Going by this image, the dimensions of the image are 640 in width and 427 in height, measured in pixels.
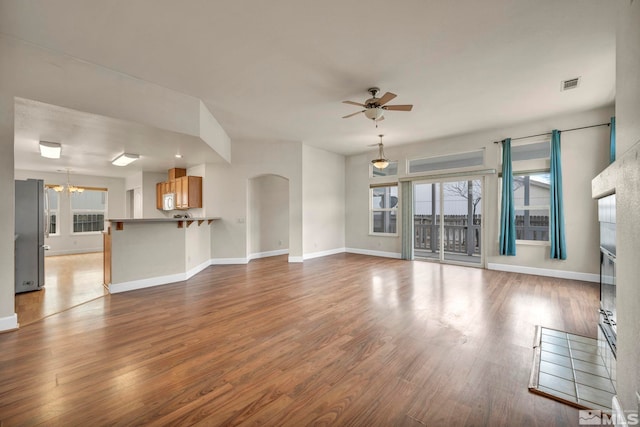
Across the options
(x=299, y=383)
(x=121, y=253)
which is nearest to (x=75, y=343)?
(x=121, y=253)

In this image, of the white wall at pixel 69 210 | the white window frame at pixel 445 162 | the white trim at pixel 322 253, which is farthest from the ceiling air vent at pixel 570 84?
the white wall at pixel 69 210

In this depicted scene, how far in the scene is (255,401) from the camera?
176 centimetres

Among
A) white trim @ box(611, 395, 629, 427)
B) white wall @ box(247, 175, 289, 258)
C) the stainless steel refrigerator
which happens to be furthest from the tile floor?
the stainless steel refrigerator

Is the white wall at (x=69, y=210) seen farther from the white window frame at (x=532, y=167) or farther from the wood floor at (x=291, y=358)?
the white window frame at (x=532, y=167)

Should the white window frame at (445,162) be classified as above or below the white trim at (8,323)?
above

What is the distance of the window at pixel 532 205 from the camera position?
531 centimetres

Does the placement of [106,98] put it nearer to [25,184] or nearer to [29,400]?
[25,184]

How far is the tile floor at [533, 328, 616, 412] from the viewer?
1797 mm

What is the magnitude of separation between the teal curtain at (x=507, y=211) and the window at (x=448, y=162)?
1.88 feet

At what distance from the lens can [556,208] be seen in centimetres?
498

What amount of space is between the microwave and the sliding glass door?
21.6 ft

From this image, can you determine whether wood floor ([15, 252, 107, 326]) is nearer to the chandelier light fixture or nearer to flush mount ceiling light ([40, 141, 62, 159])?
flush mount ceiling light ([40, 141, 62, 159])

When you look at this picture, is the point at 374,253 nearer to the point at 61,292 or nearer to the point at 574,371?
the point at 574,371

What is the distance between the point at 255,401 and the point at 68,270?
22.4ft
